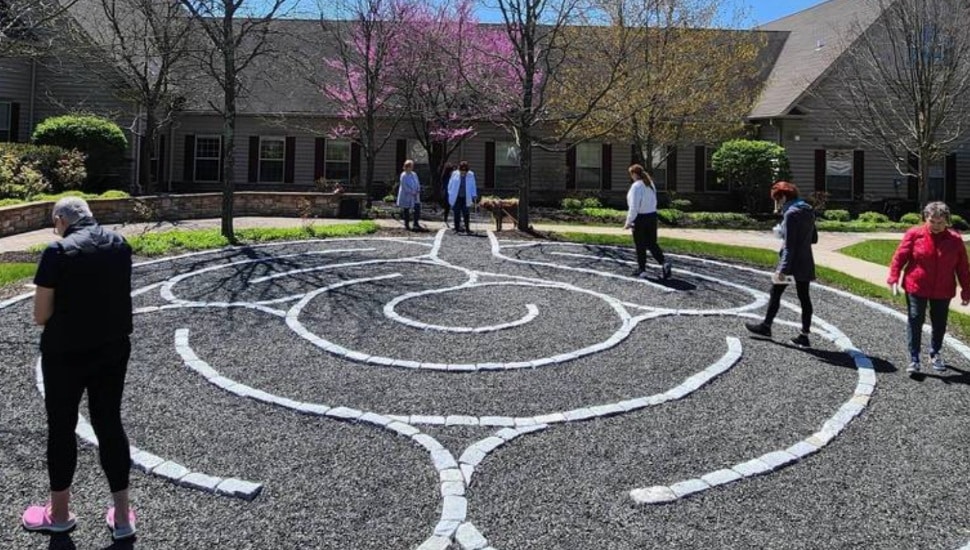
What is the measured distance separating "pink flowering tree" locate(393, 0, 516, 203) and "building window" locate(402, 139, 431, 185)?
1.62 metres

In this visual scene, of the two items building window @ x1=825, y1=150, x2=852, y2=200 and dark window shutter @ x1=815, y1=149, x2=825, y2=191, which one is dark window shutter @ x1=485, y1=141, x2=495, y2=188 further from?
building window @ x1=825, y1=150, x2=852, y2=200

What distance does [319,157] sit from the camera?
3048cm

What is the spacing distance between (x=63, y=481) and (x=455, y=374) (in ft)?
12.1

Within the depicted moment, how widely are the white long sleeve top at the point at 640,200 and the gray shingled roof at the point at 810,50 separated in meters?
19.1

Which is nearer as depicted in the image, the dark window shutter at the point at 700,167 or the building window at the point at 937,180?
the building window at the point at 937,180

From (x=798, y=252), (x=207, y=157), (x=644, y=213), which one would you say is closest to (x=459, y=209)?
(x=644, y=213)

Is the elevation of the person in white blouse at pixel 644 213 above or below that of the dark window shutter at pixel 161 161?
below

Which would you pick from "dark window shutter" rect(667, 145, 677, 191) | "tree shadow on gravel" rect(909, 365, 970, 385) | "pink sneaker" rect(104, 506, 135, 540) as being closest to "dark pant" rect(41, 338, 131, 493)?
"pink sneaker" rect(104, 506, 135, 540)

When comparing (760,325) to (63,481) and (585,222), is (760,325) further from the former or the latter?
(585,222)

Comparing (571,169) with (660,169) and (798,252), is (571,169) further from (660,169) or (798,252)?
(798,252)

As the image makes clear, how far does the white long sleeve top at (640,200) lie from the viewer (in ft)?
39.0

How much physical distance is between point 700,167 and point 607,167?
385cm

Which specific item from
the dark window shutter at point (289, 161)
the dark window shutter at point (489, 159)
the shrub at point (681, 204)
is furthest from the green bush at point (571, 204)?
the dark window shutter at point (289, 161)

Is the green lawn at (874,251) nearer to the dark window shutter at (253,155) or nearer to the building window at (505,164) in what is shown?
the building window at (505,164)
